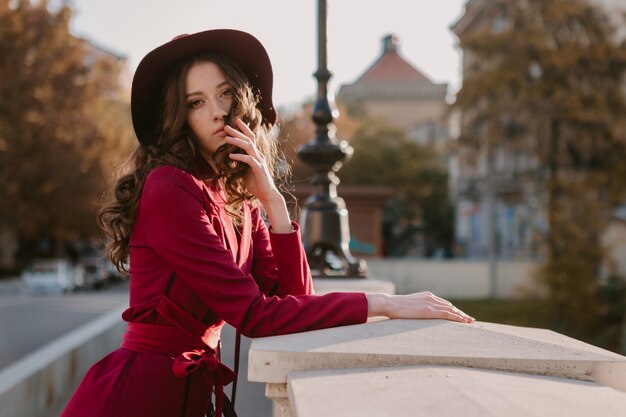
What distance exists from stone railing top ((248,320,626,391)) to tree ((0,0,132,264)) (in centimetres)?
3415

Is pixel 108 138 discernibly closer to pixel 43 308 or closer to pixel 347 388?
pixel 43 308

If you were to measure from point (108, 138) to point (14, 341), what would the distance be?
82.2ft

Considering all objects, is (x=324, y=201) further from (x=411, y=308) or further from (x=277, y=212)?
(x=411, y=308)

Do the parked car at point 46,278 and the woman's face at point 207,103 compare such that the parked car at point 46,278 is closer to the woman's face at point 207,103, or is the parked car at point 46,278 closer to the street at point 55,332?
the street at point 55,332

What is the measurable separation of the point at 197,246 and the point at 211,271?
7cm

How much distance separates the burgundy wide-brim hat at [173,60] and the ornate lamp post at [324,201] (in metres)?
2.67

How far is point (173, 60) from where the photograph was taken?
241 centimetres

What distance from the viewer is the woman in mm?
2129

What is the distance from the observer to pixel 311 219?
17.4 feet

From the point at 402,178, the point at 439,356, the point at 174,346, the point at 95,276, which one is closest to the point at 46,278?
the point at 95,276

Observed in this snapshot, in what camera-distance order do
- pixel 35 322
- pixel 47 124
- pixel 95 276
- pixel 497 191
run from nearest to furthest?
1. pixel 35 322
2. pixel 47 124
3. pixel 497 191
4. pixel 95 276

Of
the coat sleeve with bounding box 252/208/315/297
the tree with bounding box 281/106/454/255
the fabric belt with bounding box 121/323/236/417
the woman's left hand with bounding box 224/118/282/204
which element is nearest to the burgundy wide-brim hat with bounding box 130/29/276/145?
the woman's left hand with bounding box 224/118/282/204

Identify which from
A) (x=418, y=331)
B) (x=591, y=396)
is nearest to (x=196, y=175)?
(x=418, y=331)

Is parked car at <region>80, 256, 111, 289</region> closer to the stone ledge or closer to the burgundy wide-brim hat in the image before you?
the burgundy wide-brim hat
